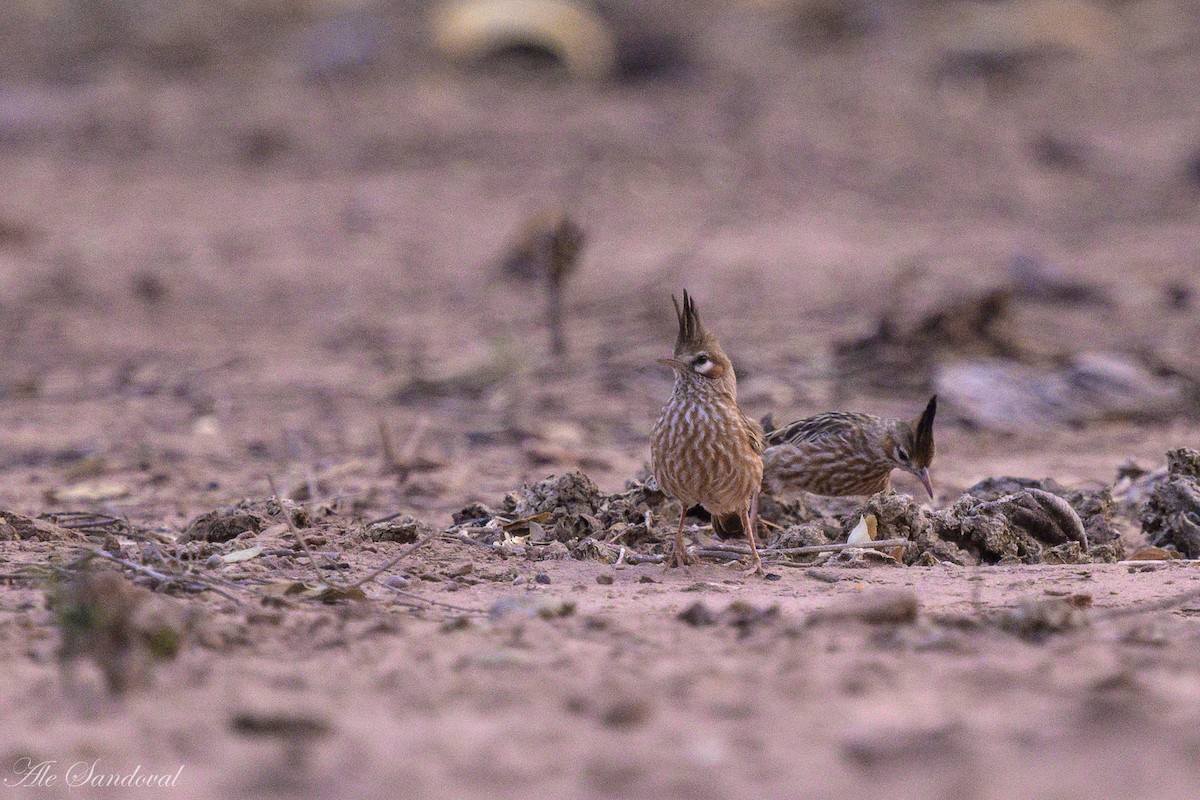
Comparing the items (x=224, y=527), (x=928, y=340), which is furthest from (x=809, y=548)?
(x=928, y=340)

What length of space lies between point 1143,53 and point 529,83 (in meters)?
8.74

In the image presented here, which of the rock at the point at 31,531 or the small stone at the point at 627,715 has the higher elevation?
the rock at the point at 31,531

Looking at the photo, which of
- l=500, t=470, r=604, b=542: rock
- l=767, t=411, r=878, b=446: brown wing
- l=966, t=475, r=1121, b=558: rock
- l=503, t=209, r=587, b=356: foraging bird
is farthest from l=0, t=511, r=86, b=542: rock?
l=503, t=209, r=587, b=356: foraging bird

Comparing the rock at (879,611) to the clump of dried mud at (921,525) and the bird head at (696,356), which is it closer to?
Answer: the clump of dried mud at (921,525)

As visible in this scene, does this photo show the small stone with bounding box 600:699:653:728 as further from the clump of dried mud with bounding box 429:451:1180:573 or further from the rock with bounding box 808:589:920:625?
the clump of dried mud with bounding box 429:451:1180:573

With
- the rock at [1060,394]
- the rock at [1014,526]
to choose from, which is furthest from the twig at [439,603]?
the rock at [1060,394]

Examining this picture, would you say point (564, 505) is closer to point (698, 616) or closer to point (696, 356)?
point (696, 356)

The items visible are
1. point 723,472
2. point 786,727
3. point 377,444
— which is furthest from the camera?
point 377,444

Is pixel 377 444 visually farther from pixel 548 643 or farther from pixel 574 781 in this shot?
pixel 574 781

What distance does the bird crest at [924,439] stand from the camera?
724cm

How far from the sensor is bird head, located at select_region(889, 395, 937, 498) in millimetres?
7289

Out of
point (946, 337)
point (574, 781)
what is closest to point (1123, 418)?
point (946, 337)

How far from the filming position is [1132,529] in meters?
7.19

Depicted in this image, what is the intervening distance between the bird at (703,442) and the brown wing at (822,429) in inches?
43.7
